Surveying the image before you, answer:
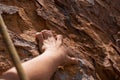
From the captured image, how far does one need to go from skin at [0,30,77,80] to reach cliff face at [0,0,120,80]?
8 cm

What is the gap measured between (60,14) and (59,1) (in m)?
0.21

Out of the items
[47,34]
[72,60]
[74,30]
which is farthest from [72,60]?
[74,30]

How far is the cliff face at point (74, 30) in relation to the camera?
2498 millimetres

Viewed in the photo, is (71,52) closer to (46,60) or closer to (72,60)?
(72,60)

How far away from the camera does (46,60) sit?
225 centimetres

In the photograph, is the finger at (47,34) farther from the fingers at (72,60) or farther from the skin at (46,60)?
the fingers at (72,60)

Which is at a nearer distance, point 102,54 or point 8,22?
point 8,22

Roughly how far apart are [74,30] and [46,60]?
874 mm

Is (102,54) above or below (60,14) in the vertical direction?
below

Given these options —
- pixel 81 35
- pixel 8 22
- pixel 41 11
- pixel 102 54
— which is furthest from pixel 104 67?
pixel 8 22

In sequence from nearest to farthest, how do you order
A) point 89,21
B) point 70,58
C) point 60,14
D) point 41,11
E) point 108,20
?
point 70,58, point 41,11, point 60,14, point 89,21, point 108,20

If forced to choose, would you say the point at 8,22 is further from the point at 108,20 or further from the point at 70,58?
the point at 108,20

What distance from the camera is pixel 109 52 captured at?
10.1ft

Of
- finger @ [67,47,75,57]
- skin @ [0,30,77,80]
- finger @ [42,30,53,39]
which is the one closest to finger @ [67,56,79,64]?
skin @ [0,30,77,80]
